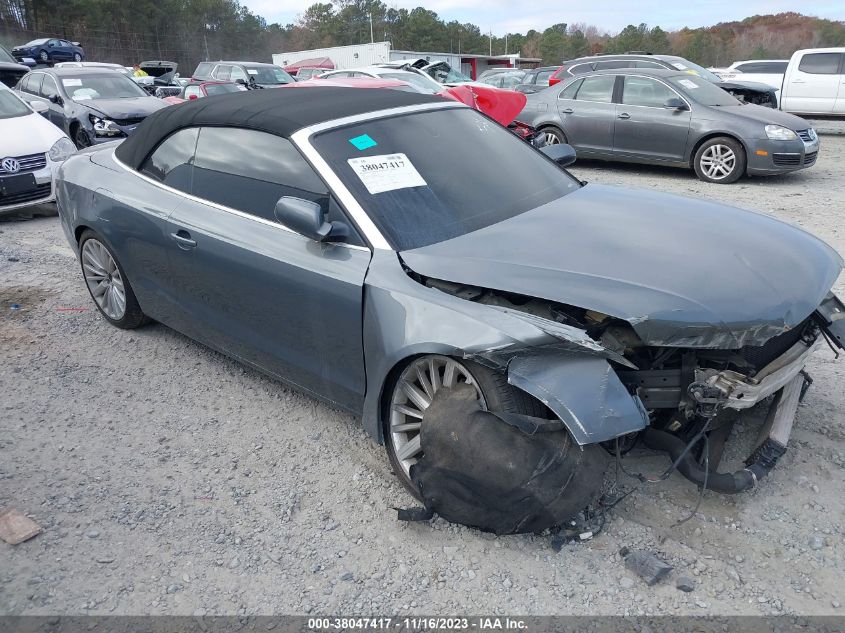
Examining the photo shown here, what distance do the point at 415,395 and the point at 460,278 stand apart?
0.53 meters

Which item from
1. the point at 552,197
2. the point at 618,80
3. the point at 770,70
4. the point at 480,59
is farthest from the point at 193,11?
the point at 552,197

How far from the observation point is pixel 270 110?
11.2ft

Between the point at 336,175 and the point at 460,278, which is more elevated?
the point at 336,175

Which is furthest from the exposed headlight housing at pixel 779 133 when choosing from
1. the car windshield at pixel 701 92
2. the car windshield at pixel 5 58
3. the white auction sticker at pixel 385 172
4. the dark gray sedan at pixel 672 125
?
the car windshield at pixel 5 58

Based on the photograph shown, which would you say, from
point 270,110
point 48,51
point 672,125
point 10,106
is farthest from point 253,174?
point 48,51

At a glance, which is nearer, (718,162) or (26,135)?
(26,135)

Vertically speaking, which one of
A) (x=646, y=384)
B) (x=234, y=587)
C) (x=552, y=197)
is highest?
(x=552, y=197)

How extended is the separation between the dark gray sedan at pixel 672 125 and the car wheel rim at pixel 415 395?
785 cm

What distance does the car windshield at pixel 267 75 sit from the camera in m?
16.6

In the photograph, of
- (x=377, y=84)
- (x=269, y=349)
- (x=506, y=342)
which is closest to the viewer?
(x=506, y=342)

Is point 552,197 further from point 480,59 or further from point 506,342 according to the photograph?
point 480,59

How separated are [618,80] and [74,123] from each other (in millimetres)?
8523

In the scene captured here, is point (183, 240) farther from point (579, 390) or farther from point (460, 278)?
point (579, 390)

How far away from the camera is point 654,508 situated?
2703mm
